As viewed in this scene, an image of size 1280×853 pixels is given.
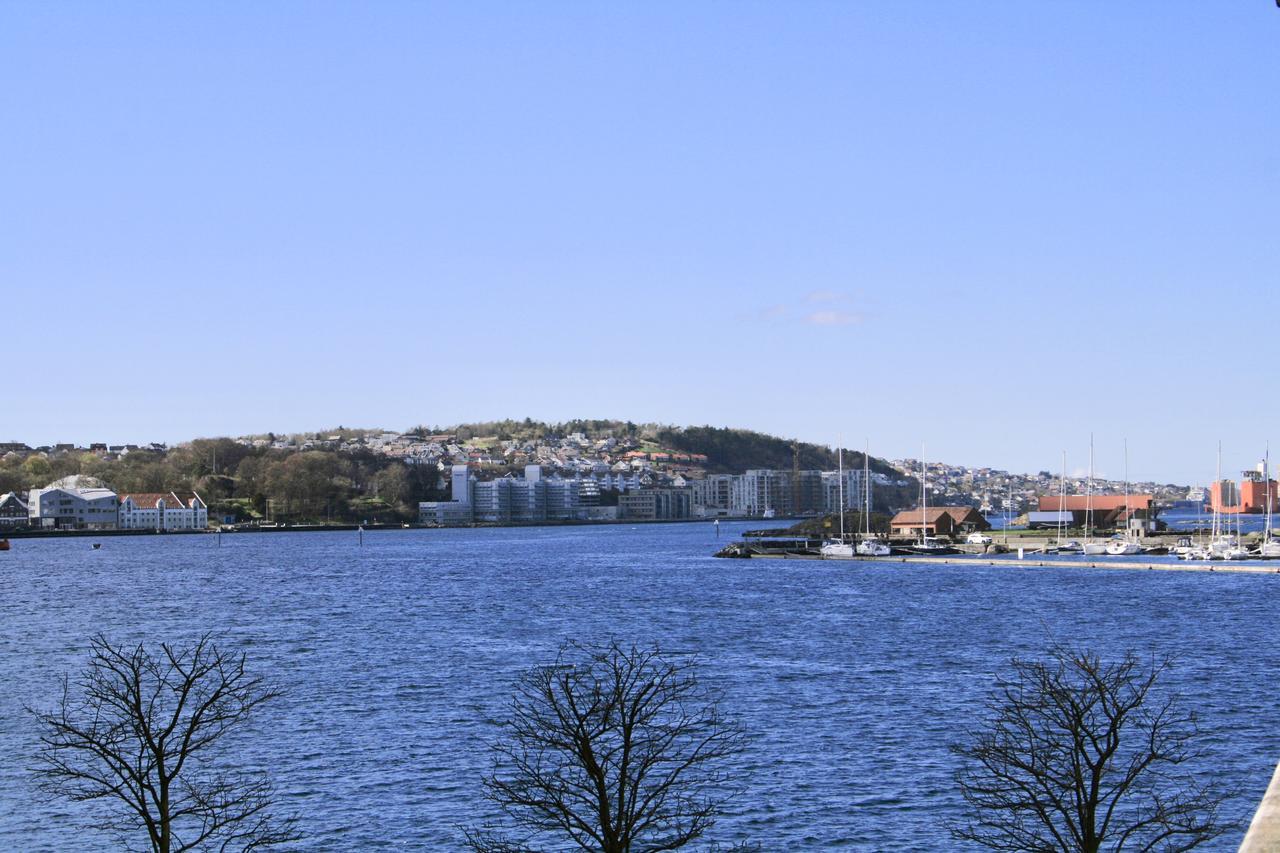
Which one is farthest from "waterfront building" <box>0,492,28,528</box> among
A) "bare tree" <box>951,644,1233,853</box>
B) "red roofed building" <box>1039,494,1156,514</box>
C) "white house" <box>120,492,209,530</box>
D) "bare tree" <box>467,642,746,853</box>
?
"bare tree" <box>951,644,1233,853</box>

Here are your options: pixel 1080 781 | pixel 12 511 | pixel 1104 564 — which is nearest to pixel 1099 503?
pixel 1104 564

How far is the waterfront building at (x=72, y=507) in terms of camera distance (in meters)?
176

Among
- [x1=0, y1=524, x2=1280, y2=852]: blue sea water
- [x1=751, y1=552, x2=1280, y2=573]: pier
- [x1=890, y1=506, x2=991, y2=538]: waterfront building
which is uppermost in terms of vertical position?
[x1=890, y1=506, x2=991, y2=538]: waterfront building

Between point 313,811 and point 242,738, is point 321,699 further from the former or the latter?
point 313,811

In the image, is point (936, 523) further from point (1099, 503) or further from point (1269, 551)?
point (1269, 551)

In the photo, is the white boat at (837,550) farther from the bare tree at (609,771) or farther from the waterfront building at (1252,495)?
the waterfront building at (1252,495)

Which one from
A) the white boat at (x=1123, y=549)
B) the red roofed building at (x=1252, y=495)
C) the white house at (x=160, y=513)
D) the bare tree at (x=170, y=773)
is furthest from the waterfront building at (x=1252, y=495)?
the bare tree at (x=170, y=773)

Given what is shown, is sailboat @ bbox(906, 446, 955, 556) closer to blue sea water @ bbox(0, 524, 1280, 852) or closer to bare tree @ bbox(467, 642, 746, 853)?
blue sea water @ bbox(0, 524, 1280, 852)

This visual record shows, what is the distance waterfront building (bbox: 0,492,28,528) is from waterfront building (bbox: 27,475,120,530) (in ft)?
2.65

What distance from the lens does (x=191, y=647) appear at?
43406 millimetres

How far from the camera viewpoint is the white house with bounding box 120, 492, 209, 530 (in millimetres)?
182125

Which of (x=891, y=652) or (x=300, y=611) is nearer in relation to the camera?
(x=891, y=652)

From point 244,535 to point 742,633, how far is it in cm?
14627

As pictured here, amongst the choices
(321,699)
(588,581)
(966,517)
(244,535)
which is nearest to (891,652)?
(321,699)
